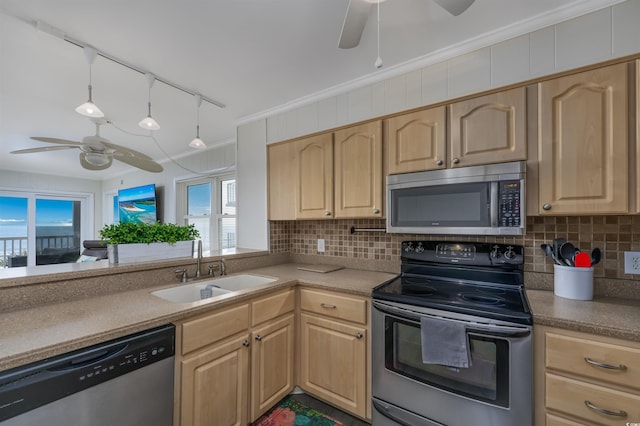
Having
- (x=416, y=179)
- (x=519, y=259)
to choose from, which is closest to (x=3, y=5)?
(x=416, y=179)

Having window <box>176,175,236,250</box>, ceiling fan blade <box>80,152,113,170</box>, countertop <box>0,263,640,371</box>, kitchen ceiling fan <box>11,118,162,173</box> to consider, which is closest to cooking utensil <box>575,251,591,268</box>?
countertop <box>0,263,640,371</box>

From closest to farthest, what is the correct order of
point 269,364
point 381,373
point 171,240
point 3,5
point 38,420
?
point 38,420 → point 3,5 → point 381,373 → point 269,364 → point 171,240

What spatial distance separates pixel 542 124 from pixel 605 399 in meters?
1.26

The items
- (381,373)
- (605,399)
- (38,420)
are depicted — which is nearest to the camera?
(38,420)

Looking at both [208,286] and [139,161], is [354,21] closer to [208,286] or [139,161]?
[208,286]

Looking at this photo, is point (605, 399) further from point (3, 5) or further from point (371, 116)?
point (3, 5)

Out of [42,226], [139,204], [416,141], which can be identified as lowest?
[42,226]

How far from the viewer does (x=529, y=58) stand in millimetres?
1455

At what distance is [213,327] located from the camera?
140cm

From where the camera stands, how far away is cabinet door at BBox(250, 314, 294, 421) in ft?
5.35

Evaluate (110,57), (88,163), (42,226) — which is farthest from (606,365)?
(42,226)

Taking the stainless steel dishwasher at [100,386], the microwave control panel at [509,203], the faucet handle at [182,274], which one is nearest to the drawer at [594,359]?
the microwave control panel at [509,203]

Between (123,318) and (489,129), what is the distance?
2.10 meters

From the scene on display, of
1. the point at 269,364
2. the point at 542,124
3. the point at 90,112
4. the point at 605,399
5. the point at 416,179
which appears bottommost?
the point at 269,364
